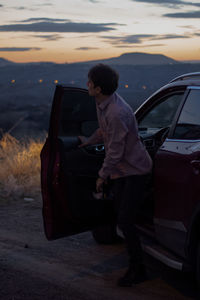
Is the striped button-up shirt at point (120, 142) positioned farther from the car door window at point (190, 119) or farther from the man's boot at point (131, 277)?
the man's boot at point (131, 277)

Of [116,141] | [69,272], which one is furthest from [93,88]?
[69,272]

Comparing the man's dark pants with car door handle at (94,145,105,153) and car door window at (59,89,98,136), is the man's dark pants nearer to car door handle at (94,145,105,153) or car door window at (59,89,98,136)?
car door handle at (94,145,105,153)

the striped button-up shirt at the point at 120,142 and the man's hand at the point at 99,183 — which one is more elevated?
the striped button-up shirt at the point at 120,142

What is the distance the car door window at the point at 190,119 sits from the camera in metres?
4.05

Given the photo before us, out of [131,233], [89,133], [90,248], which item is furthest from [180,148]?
Answer: [90,248]

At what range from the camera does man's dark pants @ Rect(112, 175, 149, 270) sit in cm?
413

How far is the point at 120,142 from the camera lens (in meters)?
3.95

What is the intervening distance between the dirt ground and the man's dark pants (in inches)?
14.8

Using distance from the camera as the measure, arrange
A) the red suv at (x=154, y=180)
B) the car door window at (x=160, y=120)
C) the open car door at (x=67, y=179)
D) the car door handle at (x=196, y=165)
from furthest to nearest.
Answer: the car door window at (x=160, y=120)
the open car door at (x=67, y=179)
the red suv at (x=154, y=180)
the car door handle at (x=196, y=165)

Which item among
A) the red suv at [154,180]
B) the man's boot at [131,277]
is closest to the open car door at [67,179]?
the red suv at [154,180]

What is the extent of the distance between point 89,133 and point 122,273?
4.50ft

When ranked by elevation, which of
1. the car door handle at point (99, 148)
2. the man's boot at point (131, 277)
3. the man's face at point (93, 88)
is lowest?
the man's boot at point (131, 277)

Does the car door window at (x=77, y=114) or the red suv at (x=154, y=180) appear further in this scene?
the car door window at (x=77, y=114)

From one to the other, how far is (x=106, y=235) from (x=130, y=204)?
1.71m
